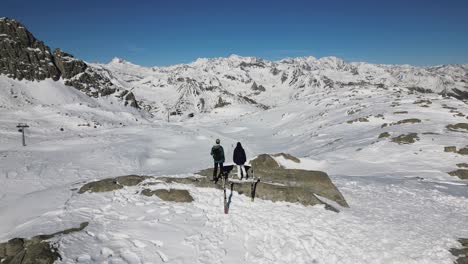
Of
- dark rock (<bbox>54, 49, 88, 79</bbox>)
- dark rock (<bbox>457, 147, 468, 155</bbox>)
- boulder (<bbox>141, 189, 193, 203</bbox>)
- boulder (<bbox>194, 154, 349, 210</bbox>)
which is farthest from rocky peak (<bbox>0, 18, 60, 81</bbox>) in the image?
dark rock (<bbox>457, 147, 468, 155</bbox>)

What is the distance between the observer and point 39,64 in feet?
427

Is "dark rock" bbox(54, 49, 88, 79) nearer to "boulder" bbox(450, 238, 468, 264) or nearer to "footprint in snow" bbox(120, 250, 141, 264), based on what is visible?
"footprint in snow" bbox(120, 250, 141, 264)

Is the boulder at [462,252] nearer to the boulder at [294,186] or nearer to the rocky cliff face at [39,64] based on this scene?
the boulder at [294,186]

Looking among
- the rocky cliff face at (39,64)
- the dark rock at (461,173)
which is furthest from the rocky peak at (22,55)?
the dark rock at (461,173)

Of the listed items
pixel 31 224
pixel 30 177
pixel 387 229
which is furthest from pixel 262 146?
pixel 31 224

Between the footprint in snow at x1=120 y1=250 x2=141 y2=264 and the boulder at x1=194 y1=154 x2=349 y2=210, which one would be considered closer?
the footprint in snow at x1=120 y1=250 x2=141 y2=264

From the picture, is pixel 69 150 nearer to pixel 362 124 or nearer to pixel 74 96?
pixel 362 124

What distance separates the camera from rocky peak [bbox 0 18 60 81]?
119 m

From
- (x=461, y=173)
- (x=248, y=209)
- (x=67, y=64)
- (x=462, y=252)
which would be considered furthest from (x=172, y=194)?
(x=67, y=64)

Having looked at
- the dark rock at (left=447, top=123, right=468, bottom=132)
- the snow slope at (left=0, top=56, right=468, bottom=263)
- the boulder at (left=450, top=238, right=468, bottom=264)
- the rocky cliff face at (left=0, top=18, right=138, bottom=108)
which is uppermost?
the rocky cliff face at (left=0, top=18, right=138, bottom=108)

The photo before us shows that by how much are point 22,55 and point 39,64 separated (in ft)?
22.6

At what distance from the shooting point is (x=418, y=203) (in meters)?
18.0

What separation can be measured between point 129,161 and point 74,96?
327 ft

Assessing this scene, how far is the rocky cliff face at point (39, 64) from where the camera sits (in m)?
121
